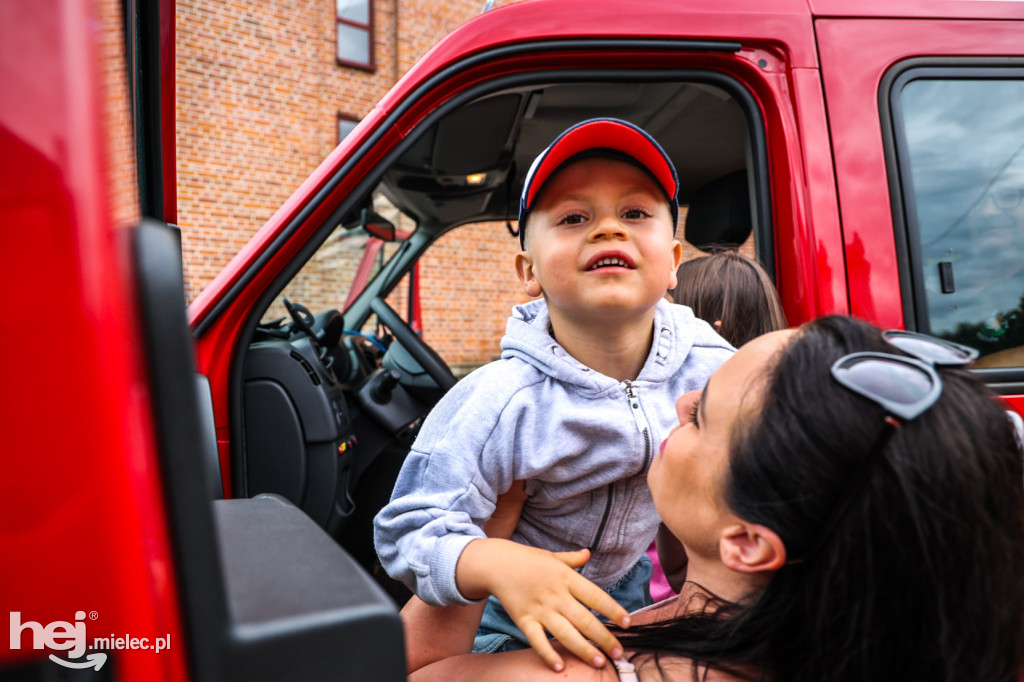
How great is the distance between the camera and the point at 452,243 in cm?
1038

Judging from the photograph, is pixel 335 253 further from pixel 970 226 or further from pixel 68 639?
pixel 68 639

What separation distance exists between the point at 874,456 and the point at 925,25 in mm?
1198

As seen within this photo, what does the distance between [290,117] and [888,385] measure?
10142mm

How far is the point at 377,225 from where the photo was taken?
2.90 metres

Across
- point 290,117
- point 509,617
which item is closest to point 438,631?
point 509,617

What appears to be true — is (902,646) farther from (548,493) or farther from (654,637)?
(548,493)

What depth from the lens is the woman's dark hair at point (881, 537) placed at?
0.79 metres

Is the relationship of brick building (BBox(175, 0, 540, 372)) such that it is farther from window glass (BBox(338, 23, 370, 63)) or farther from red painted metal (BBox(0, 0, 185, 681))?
red painted metal (BBox(0, 0, 185, 681))

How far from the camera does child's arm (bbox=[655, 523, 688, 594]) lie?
1.73 metres

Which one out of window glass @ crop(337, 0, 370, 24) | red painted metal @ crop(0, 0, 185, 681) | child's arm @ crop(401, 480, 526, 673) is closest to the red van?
red painted metal @ crop(0, 0, 185, 681)

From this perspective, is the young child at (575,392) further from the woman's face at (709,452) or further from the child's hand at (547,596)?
the woman's face at (709,452)

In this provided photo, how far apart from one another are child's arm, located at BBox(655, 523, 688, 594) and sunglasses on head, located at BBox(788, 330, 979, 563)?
2.95ft

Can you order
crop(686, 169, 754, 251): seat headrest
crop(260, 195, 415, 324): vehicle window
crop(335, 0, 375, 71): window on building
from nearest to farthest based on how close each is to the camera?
crop(686, 169, 754, 251): seat headrest < crop(260, 195, 415, 324): vehicle window < crop(335, 0, 375, 71): window on building

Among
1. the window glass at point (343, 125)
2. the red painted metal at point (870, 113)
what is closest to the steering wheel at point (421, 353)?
the red painted metal at point (870, 113)
